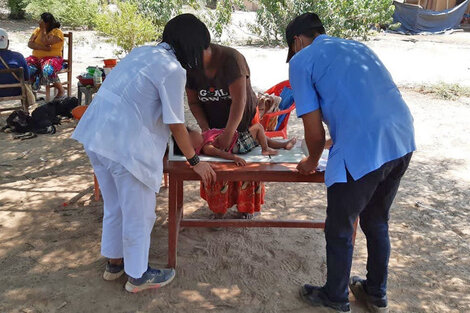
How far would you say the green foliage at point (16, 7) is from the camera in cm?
1566

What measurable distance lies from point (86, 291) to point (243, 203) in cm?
131

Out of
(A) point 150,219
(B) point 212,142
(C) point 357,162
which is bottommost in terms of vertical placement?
(A) point 150,219

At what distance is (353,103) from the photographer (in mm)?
2039

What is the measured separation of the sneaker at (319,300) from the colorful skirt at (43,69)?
5768 mm

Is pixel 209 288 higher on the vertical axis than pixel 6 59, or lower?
lower

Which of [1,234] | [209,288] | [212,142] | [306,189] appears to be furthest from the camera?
[306,189]

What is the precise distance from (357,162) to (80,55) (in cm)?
1017

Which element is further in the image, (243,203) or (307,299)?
(243,203)

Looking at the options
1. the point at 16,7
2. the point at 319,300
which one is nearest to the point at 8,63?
the point at 319,300

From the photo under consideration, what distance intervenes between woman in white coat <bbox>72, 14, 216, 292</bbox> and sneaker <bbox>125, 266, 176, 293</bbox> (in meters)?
0.27

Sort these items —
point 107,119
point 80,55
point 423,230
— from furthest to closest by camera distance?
point 80,55 → point 423,230 → point 107,119

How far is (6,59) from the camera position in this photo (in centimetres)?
598

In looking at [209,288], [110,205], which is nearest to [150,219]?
[110,205]

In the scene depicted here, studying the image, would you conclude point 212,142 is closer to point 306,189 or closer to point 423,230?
point 306,189
